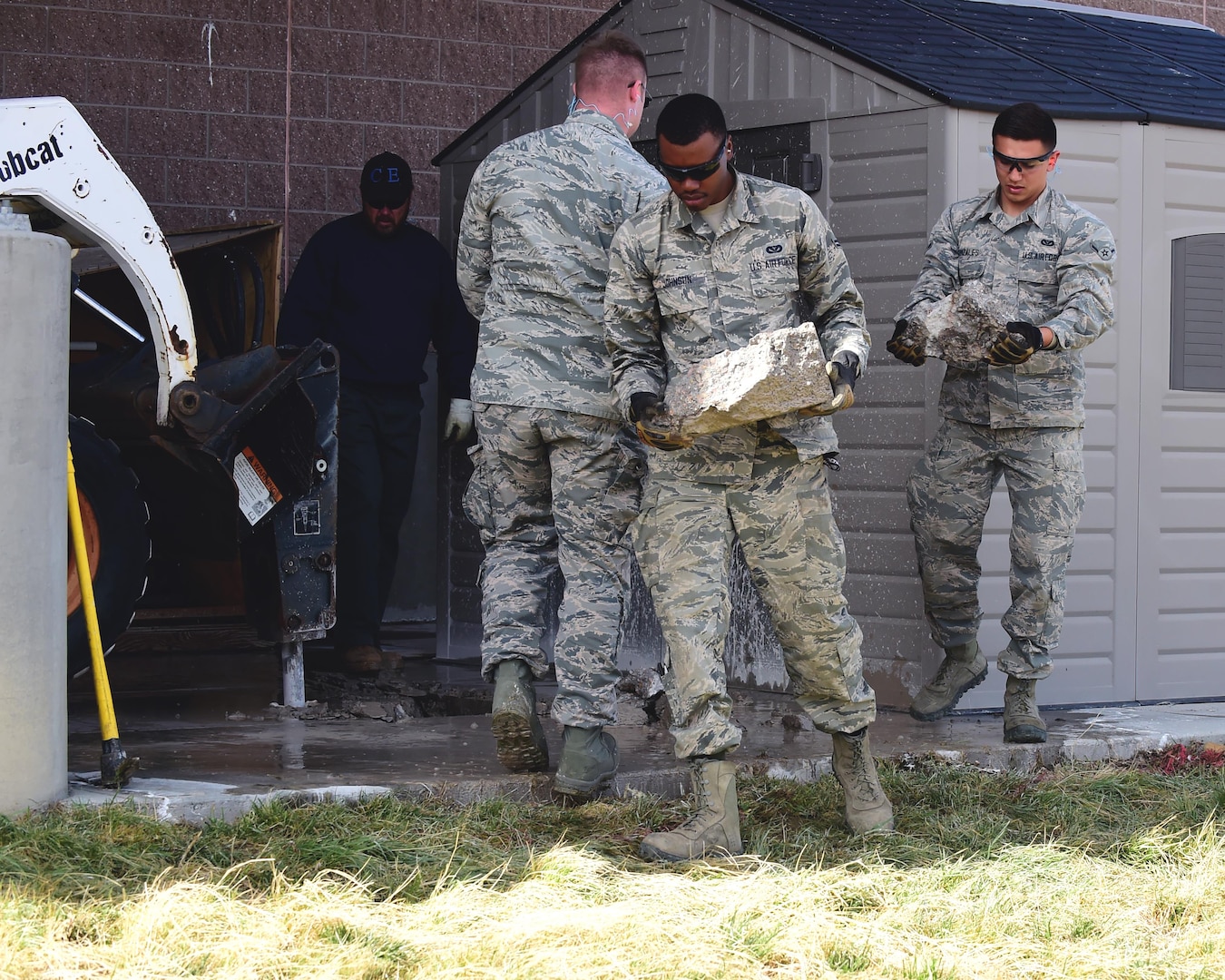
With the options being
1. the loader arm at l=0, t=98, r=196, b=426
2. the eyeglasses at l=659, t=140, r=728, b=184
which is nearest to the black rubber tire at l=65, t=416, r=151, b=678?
the loader arm at l=0, t=98, r=196, b=426

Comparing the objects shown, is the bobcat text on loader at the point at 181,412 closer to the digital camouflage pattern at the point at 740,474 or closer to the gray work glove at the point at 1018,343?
the digital camouflage pattern at the point at 740,474

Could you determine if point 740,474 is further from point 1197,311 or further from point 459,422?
point 1197,311

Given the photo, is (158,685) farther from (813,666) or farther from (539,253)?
(813,666)

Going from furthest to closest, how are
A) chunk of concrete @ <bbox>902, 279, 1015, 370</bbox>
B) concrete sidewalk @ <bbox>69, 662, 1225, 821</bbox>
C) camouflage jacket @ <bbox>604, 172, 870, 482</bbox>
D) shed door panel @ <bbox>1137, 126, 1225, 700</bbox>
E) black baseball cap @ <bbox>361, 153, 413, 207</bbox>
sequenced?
black baseball cap @ <bbox>361, 153, 413, 207</bbox>, shed door panel @ <bbox>1137, 126, 1225, 700</bbox>, chunk of concrete @ <bbox>902, 279, 1015, 370</bbox>, concrete sidewalk @ <bbox>69, 662, 1225, 821</bbox>, camouflage jacket @ <bbox>604, 172, 870, 482</bbox>

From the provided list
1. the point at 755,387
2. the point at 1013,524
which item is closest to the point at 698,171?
the point at 755,387

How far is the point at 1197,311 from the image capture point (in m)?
6.31

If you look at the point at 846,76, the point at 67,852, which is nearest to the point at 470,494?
the point at 67,852

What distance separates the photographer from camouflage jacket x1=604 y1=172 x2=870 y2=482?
4164mm

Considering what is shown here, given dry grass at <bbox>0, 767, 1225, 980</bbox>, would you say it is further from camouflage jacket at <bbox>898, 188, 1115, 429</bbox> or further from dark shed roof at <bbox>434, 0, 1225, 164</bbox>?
dark shed roof at <bbox>434, 0, 1225, 164</bbox>

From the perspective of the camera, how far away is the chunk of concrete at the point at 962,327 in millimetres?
5094

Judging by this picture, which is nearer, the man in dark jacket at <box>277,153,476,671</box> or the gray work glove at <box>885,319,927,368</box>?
the gray work glove at <box>885,319,927,368</box>

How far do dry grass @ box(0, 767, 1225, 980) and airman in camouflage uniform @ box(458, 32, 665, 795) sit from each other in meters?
0.35

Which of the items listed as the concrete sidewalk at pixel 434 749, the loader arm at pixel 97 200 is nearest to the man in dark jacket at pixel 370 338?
the concrete sidewalk at pixel 434 749

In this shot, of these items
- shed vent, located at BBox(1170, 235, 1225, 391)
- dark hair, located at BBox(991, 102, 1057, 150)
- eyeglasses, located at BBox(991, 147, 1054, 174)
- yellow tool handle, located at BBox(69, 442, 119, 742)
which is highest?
dark hair, located at BBox(991, 102, 1057, 150)
